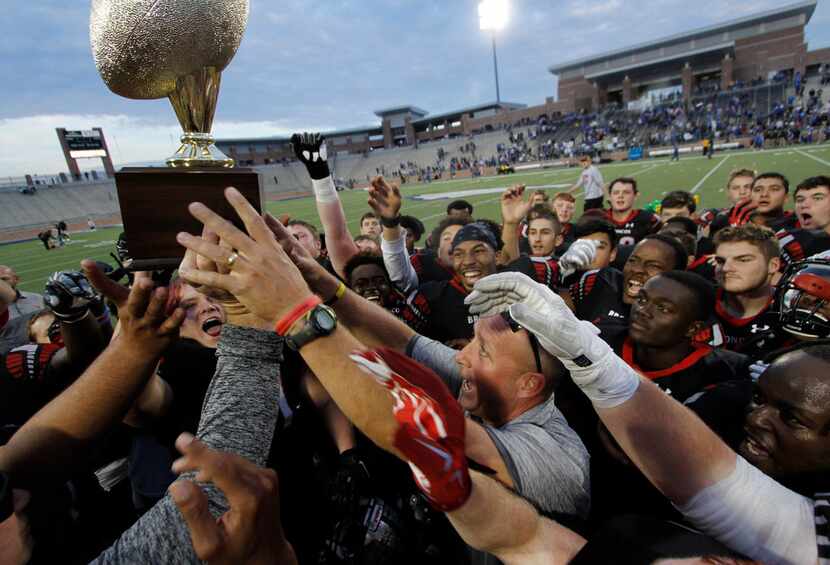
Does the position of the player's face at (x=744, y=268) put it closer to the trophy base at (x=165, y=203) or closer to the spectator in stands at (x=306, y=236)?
the trophy base at (x=165, y=203)

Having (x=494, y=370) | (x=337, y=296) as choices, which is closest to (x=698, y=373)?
(x=494, y=370)

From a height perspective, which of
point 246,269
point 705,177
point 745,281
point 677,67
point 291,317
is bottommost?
point 705,177

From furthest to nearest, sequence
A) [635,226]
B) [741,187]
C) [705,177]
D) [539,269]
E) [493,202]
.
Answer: [493,202] → [705,177] → [741,187] → [635,226] → [539,269]

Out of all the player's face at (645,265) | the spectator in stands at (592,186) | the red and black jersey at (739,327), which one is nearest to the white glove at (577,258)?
the player's face at (645,265)

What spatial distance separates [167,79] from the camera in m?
1.41

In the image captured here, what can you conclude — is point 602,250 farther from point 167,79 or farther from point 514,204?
point 167,79

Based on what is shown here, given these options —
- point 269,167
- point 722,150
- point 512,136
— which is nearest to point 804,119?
point 722,150

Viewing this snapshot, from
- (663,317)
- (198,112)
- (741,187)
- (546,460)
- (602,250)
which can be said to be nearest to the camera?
Answer: (546,460)

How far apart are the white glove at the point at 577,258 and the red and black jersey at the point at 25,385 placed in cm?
345

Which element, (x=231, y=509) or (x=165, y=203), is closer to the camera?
(x=231, y=509)

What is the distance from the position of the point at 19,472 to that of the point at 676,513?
2.25m

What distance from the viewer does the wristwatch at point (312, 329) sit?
0.91m

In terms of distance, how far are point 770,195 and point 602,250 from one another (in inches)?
118

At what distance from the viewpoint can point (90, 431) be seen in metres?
1.21
